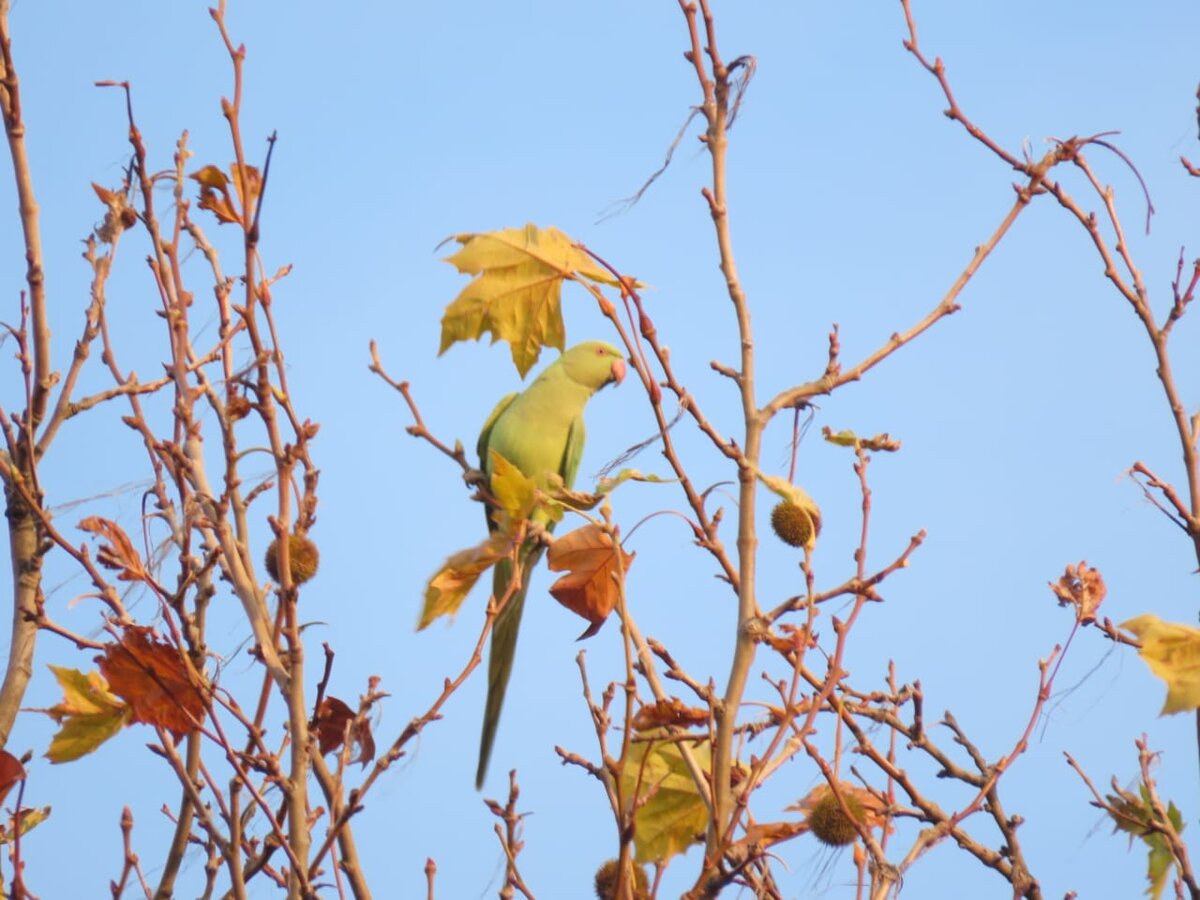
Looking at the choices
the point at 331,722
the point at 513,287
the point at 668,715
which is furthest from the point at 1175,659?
the point at 331,722

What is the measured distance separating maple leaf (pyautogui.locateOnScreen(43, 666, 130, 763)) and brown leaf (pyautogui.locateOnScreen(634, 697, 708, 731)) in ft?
3.51

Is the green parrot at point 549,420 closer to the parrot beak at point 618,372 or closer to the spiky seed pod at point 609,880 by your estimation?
the parrot beak at point 618,372

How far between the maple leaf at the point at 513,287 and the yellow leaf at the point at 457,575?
37cm

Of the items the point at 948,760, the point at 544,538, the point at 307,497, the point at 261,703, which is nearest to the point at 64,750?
the point at 261,703

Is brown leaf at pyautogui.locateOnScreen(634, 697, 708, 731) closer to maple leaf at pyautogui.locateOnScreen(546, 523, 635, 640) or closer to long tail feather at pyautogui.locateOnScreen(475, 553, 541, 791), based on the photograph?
maple leaf at pyautogui.locateOnScreen(546, 523, 635, 640)

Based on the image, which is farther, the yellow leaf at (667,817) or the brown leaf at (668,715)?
the yellow leaf at (667,817)

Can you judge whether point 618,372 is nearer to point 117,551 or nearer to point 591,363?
point 591,363

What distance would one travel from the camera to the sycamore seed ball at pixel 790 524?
97.6 inches

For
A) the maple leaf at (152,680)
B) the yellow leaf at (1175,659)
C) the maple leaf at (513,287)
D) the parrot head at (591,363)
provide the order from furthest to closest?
1. the parrot head at (591,363)
2. the maple leaf at (513,287)
3. the maple leaf at (152,680)
4. the yellow leaf at (1175,659)

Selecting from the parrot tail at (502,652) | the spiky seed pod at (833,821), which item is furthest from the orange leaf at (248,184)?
the parrot tail at (502,652)

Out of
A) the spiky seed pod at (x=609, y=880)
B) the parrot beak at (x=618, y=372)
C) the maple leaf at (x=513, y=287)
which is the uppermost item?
the parrot beak at (x=618, y=372)

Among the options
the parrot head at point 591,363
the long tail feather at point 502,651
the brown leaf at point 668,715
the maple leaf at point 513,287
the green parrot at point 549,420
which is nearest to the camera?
the brown leaf at point 668,715

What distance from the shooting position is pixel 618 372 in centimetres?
461

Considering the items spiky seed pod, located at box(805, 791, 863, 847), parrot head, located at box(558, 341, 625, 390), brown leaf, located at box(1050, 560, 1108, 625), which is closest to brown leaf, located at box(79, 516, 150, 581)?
spiky seed pod, located at box(805, 791, 863, 847)
